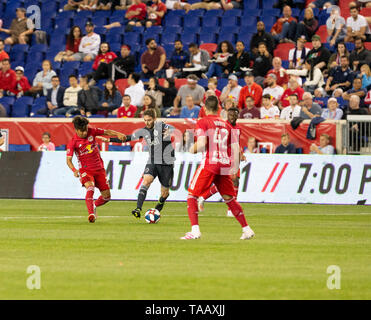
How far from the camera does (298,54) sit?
2895cm

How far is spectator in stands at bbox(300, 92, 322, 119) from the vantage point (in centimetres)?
2614

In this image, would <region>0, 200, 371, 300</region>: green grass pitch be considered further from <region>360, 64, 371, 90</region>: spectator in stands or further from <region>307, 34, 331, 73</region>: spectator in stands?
<region>307, 34, 331, 73</region>: spectator in stands

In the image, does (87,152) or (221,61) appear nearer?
(87,152)

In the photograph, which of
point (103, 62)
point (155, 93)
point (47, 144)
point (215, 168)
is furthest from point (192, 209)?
point (103, 62)

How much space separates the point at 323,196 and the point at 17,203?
822 centimetres

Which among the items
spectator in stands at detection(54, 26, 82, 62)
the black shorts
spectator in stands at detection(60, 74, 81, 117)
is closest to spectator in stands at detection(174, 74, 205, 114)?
spectator in stands at detection(60, 74, 81, 117)

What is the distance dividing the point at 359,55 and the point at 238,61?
4.19m

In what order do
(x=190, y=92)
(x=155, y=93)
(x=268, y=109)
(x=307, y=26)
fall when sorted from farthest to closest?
(x=307, y=26) < (x=155, y=93) < (x=190, y=92) < (x=268, y=109)

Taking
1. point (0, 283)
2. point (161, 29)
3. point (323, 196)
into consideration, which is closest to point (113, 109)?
point (161, 29)

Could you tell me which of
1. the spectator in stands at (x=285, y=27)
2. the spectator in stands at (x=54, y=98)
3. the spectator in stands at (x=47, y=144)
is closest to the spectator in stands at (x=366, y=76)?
the spectator in stands at (x=285, y=27)

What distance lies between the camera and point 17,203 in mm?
23859

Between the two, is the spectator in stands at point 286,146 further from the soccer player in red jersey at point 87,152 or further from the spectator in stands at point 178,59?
the soccer player in red jersey at point 87,152

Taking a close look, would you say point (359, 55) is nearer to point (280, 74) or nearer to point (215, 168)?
point (280, 74)
